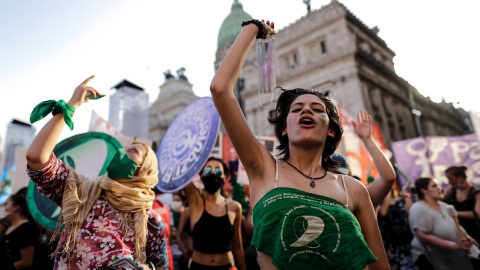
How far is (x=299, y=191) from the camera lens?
1.32 metres

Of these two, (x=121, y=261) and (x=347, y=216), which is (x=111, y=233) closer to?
(x=121, y=261)

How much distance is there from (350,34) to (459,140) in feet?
48.1

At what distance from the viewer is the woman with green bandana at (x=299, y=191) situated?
1.20 metres

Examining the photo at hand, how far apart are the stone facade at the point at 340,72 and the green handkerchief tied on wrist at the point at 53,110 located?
18239 millimetres

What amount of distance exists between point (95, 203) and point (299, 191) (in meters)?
1.44

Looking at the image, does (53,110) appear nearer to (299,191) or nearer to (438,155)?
(299,191)

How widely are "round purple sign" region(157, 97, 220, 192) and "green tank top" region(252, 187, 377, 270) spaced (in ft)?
5.66

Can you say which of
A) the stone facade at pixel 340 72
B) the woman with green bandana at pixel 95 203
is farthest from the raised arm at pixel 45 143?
the stone facade at pixel 340 72

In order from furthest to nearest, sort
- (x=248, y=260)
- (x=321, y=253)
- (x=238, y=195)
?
(x=238, y=195) → (x=248, y=260) → (x=321, y=253)

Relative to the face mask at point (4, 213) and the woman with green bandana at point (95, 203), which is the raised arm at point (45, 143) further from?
the face mask at point (4, 213)

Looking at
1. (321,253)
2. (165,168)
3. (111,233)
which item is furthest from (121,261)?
(165,168)

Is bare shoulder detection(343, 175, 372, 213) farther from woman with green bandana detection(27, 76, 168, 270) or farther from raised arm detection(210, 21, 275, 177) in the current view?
woman with green bandana detection(27, 76, 168, 270)

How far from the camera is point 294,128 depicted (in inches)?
58.6

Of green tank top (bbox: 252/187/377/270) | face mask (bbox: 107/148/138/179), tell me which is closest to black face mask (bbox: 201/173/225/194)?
face mask (bbox: 107/148/138/179)
